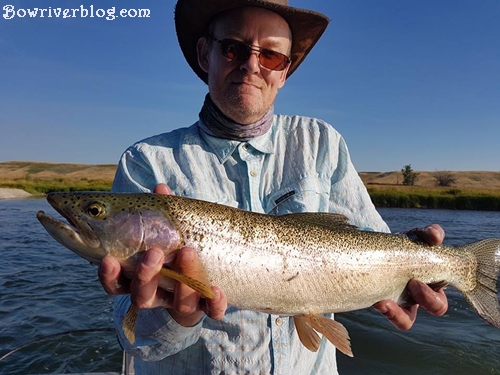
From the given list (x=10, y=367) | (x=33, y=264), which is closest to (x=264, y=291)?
(x=10, y=367)

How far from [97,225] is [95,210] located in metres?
0.09

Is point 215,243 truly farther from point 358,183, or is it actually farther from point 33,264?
point 33,264

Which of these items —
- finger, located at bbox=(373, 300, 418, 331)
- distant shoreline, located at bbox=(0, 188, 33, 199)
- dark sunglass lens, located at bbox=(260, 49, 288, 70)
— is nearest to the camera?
finger, located at bbox=(373, 300, 418, 331)

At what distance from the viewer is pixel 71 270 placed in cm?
1459

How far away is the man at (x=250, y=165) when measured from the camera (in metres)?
2.61

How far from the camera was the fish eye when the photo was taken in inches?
94.2

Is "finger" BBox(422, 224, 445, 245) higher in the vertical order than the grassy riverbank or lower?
higher

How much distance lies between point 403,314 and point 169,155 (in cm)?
190

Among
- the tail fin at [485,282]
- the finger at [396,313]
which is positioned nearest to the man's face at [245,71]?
the finger at [396,313]

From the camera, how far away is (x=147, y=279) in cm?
216

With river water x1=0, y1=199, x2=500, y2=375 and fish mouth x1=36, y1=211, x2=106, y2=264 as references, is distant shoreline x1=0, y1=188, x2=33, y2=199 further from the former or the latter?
fish mouth x1=36, y1=211, x2=106, y2=264

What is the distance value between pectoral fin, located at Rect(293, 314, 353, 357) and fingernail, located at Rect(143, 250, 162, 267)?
3.18 ft

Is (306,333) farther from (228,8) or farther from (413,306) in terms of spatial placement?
(228,8)

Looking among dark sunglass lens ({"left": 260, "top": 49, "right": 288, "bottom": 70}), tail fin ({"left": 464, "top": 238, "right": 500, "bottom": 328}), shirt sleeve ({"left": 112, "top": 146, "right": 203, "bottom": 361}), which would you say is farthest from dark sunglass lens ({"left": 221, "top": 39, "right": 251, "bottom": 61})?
tail fin ({"left": 464, "top": 238, "right": 500, "bottom": 328})
